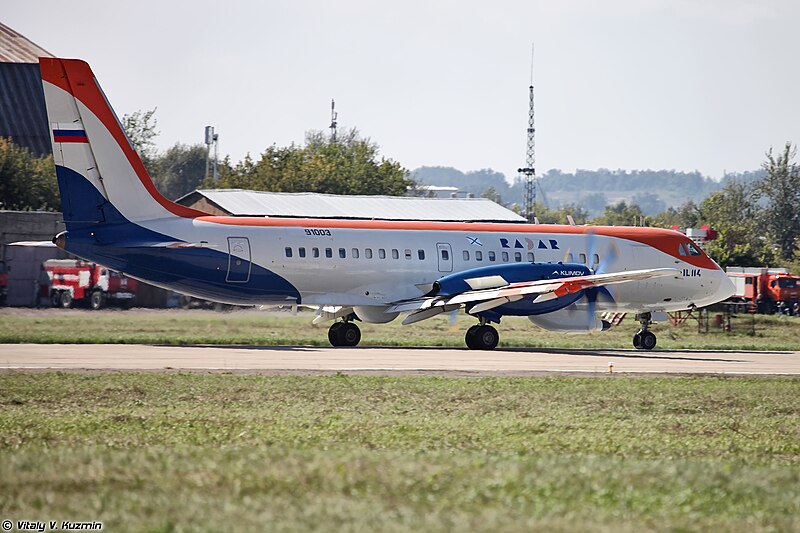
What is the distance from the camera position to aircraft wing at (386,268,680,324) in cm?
3556

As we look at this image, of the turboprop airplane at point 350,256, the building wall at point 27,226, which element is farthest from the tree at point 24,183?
the turboprop airplane at point 350,256

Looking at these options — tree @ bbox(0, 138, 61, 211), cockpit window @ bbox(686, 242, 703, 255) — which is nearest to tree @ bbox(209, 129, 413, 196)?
tree @ bbox(0, 138, 61, 211)

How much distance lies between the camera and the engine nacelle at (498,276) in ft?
123

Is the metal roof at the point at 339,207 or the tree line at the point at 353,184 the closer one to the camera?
the metal roof at the point at 339,207

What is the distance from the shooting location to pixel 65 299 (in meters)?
56.9

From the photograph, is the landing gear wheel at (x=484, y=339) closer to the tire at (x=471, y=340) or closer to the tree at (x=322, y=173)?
the tire at (x=471, y=340)

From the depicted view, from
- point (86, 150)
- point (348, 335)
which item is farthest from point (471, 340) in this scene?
point (86, 150)

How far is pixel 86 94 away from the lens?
1278 inches

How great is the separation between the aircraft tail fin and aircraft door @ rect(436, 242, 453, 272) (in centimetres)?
1020

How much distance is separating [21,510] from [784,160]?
102915 millimetres

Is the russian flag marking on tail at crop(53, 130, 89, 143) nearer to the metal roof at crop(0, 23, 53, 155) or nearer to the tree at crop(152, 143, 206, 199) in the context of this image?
the metal roof at crop(0, 23, 53, 155)

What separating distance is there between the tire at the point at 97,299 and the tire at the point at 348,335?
74.0 feet

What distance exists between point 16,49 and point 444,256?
231ft

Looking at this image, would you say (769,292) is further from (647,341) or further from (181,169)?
(181,169)
